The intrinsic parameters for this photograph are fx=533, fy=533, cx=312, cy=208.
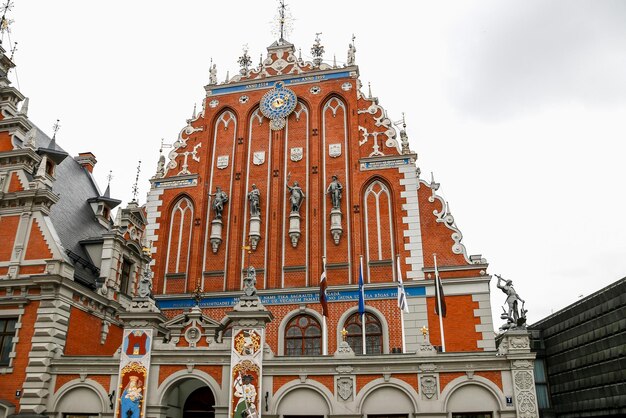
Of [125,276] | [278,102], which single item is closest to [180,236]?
[125,276]

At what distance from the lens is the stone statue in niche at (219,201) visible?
2494 centimetres

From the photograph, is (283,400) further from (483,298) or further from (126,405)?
(483,298)

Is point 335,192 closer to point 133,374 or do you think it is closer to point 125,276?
point 125,276

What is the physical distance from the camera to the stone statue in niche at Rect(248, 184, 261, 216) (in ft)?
80.1

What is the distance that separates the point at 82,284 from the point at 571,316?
19.8 meters

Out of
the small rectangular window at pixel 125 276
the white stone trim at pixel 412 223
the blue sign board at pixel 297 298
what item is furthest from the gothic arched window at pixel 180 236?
the white stone trim at pixel 412 223

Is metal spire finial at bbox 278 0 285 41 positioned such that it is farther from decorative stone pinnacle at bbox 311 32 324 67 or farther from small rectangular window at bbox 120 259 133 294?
small rectangular window at bbox 120 259 133 294

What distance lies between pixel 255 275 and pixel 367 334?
510 cm

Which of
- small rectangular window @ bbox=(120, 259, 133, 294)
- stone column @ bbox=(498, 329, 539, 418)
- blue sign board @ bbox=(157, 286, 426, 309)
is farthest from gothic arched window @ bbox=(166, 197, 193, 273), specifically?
stone column @ bbox=(498, 329, 539, 418)

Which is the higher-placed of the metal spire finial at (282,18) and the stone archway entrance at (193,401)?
the metal spire finial at (282,18)

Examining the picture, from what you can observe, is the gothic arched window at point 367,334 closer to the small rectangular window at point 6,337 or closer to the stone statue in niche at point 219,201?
the stone statue in niche at point 219,201

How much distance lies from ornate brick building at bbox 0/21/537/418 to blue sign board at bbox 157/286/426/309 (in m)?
0.06

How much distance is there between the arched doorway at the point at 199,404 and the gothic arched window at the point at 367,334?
5818mm

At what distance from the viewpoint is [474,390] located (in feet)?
52.5
